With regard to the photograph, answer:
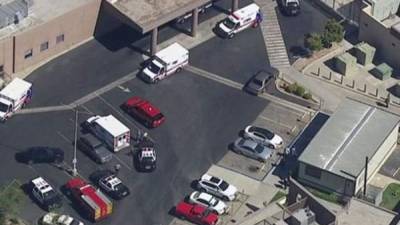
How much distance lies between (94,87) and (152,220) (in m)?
23.3

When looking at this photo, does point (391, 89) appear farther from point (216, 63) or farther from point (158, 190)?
point (158, 190)

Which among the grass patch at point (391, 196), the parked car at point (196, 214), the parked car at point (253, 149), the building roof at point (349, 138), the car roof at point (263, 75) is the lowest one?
the parked car at point (196, 214)

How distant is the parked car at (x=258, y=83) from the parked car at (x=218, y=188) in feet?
55.5

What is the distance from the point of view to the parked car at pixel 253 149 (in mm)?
148625

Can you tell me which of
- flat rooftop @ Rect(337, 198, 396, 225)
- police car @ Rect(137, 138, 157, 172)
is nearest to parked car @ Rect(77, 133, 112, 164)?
police car @ Rect(137, 138, 157, 172)

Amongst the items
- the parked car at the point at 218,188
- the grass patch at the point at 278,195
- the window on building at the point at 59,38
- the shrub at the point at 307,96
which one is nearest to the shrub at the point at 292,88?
the shrub at the point at 307,96

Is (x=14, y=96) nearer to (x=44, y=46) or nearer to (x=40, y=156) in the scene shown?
(x=40, y=156)

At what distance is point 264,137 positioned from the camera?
150625 mm

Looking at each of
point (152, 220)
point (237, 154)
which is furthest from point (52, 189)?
point (237, 154)

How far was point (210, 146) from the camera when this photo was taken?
494 ft

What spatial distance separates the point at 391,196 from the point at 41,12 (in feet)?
155

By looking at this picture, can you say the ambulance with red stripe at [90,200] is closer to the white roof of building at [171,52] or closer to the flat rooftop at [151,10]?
the white roof of building at [171,52]

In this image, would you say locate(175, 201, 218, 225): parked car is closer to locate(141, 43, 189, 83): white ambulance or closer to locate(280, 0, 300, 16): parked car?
locate(141, 43, 189, 83): white ambulance

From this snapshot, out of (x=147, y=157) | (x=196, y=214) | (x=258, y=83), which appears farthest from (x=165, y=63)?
(x=196, y=214)
